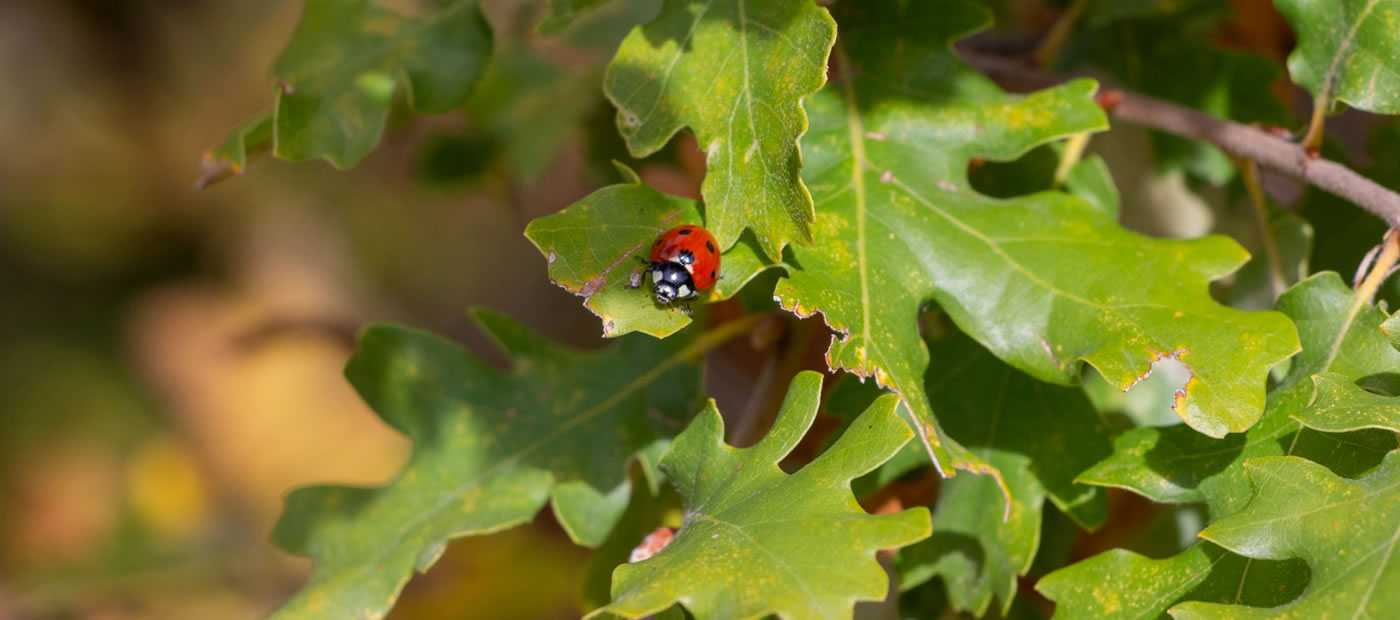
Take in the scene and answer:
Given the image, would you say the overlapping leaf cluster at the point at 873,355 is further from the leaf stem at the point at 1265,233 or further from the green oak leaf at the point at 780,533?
the leaf stem at the point at 1265,233

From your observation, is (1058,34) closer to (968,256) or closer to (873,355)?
(968,256)

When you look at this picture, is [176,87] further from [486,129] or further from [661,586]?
[661,586]

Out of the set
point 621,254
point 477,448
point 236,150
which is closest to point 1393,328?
point 621,254

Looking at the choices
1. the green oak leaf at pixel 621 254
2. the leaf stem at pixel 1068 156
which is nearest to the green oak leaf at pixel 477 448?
the green oak leaf at pixel 621 254

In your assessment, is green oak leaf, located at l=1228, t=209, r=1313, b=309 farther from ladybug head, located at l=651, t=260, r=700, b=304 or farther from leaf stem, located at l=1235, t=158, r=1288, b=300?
ladybug head, located at l=651, t=260, r=700, b=304

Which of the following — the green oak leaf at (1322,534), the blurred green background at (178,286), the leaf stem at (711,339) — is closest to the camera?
the green oak leaf at (1322,534)

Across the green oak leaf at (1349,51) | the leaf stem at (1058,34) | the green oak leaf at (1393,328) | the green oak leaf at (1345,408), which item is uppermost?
the leaf stem at (1058,34)

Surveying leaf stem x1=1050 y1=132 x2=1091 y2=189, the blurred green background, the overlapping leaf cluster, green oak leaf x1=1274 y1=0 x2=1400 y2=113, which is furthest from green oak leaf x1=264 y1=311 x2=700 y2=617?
the blurred green background
